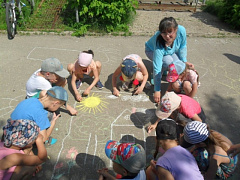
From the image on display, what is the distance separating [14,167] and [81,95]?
72.7 inches

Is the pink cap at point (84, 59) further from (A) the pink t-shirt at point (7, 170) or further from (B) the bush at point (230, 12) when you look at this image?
(B) the bush at point (230, 12)

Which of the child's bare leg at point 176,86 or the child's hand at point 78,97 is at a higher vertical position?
the child's bare leg at point 176,86

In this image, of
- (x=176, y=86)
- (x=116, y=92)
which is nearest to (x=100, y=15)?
(x=116, y=92)

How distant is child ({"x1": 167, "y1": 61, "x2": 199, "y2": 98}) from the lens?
11.2 ft

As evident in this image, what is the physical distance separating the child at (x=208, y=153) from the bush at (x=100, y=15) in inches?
170

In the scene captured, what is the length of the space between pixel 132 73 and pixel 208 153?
1.63 m

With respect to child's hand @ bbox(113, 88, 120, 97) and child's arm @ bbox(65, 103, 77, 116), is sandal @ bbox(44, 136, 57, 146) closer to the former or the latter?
child's arm @ bbox(65, 103, 77, 116)

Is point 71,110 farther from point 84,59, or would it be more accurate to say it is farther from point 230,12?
point 230,12

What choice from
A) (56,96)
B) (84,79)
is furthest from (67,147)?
(84,79)

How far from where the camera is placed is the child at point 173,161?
6.78 ft

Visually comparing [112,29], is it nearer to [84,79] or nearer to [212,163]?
[84,79]

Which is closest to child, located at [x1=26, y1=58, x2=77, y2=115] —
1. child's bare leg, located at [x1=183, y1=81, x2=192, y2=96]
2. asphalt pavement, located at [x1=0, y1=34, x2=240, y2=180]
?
asphalt pavement, located at [x1=0, y1=34, x2=240, y2=180]

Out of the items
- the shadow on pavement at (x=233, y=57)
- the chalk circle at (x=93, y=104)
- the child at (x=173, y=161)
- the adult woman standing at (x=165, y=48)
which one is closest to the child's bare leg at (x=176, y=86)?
the adult woman standing at (x=165, y=48)

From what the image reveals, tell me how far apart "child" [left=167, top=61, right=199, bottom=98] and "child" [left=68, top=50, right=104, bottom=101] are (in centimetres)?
130
